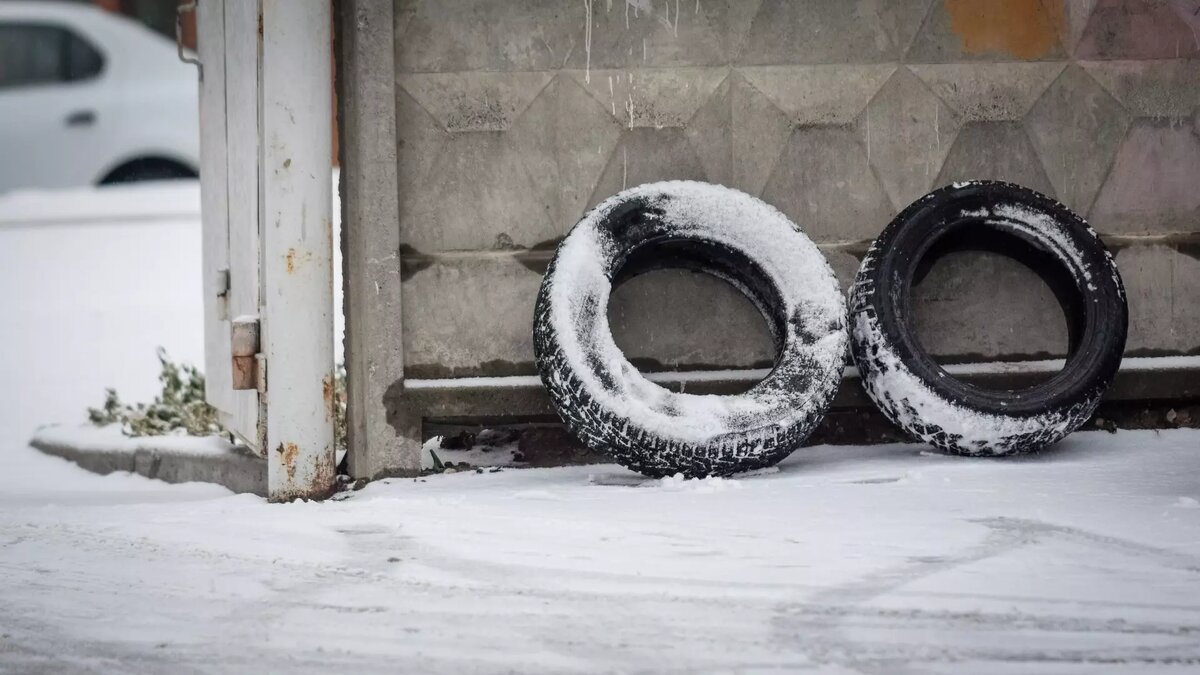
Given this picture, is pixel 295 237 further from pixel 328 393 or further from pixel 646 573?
pixel 646 573

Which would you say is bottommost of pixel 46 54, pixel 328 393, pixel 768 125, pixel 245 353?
pixel 328 393

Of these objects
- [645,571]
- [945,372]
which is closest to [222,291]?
[645,571]

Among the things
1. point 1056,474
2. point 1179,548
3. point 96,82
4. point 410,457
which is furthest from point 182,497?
point 96,82

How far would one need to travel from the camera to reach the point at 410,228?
3789 millimetres

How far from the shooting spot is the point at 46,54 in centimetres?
994

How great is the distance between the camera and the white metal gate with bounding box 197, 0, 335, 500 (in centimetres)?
354

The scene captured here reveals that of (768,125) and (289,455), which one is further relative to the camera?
(768,125)

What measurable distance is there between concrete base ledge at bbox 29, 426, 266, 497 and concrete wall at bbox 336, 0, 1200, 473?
700mm

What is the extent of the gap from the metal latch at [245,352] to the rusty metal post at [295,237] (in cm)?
6

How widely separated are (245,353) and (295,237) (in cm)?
36

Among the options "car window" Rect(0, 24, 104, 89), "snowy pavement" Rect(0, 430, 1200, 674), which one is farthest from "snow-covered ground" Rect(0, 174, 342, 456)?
"snowy pavement" Rect(0, 430, 1200, 674)

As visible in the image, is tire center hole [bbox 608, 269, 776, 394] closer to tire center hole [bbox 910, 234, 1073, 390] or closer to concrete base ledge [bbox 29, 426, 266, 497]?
tire center hole [bbox 910, 234, 1073, 390]

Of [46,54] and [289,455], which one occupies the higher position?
[46,54]

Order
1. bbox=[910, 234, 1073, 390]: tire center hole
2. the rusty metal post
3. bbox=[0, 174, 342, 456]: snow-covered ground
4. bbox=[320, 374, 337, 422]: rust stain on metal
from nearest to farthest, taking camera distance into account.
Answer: the rusty metal post < bbox=[320, 374, 337, 422]: rust stain on metal < bbox=[910, 234, 1073, 390]: tire center hole < bbox=[0, 174, 342, 456]: snow-covered ground
